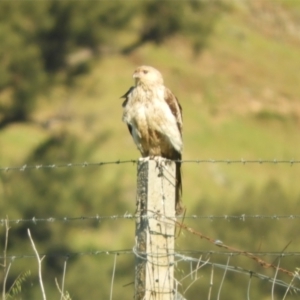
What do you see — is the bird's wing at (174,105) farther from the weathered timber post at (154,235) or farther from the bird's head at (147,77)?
the weathered timber post at (154,235)

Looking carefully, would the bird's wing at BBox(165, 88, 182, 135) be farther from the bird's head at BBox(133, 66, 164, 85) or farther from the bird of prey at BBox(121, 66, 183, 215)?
the bird's head at BBox(133, 66, 164, 85)

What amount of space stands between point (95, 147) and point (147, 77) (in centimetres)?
1359

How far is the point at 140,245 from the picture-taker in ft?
15.6

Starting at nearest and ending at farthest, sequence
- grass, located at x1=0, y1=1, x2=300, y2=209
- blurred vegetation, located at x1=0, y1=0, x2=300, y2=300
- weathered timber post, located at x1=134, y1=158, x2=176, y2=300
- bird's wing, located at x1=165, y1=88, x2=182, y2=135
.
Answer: weathered timber post, located at x1=134, y1=158, x2=176, y2=300 < bird's wing, located at x1=165, y1=88, x2=182, y2=135 < blurred vegetation, located at x1=0, y1=0, x2=300, y2=300 < grass, located at x1=0, y1=1, x2=300, y2=209

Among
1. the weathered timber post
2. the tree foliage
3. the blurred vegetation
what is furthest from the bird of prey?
the tree foliage

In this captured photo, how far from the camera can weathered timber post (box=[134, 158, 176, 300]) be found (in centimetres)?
472

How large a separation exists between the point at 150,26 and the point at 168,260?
16109 mm

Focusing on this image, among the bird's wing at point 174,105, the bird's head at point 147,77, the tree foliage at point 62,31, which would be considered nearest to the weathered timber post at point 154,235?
the bird's wing at point 174,105

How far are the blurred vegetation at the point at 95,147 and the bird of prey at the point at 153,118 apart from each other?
7329mm

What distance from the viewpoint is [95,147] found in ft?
67.3

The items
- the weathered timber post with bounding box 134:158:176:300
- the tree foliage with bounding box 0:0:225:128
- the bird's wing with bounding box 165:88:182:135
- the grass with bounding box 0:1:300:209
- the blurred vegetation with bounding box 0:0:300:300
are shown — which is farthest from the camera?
the grass with bounding box 0:1:300:209

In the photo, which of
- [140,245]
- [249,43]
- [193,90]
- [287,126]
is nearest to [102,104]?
[193,90]

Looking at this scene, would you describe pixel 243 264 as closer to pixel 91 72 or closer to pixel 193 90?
pixel 91 72

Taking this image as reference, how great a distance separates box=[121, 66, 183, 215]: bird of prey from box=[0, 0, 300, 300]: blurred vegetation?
7329mm
